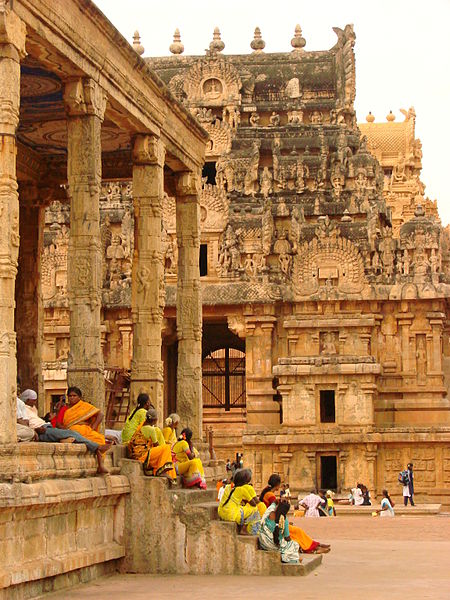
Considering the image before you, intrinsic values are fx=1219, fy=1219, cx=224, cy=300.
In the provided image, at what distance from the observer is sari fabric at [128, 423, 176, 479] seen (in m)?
15.6

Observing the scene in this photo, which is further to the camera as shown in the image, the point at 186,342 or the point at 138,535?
the point at 186,342

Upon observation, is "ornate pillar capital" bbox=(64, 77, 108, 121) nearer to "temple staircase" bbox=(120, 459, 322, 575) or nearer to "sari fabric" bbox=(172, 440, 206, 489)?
"temple staircase" bbox=(120, 459, 322, 575)

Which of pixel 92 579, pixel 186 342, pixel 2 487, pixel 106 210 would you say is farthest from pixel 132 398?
pixel 106 210

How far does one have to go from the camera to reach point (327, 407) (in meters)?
38.5

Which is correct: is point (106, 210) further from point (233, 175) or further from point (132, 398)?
point (132, 398)

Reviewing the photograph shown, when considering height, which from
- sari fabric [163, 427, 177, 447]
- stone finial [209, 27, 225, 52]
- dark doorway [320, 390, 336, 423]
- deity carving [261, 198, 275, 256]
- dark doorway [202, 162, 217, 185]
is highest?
stone finial [209, 27, 225, 52]

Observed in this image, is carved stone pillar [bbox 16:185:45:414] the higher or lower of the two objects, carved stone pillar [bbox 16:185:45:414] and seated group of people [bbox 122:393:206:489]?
the higher

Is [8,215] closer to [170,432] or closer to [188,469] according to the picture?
[188,469]

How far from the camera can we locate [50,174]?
21.8 metres

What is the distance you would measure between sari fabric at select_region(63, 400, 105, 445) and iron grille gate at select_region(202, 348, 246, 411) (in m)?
31.5

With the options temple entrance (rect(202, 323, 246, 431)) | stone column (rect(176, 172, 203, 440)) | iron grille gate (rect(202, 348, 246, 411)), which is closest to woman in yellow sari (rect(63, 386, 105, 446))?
stone column (rect(176, 172, 203, 440))

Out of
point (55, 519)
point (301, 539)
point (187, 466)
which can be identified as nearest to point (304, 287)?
point (187, 466)

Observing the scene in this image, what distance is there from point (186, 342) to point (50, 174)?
391 centimetres

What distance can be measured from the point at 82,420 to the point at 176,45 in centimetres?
3447
